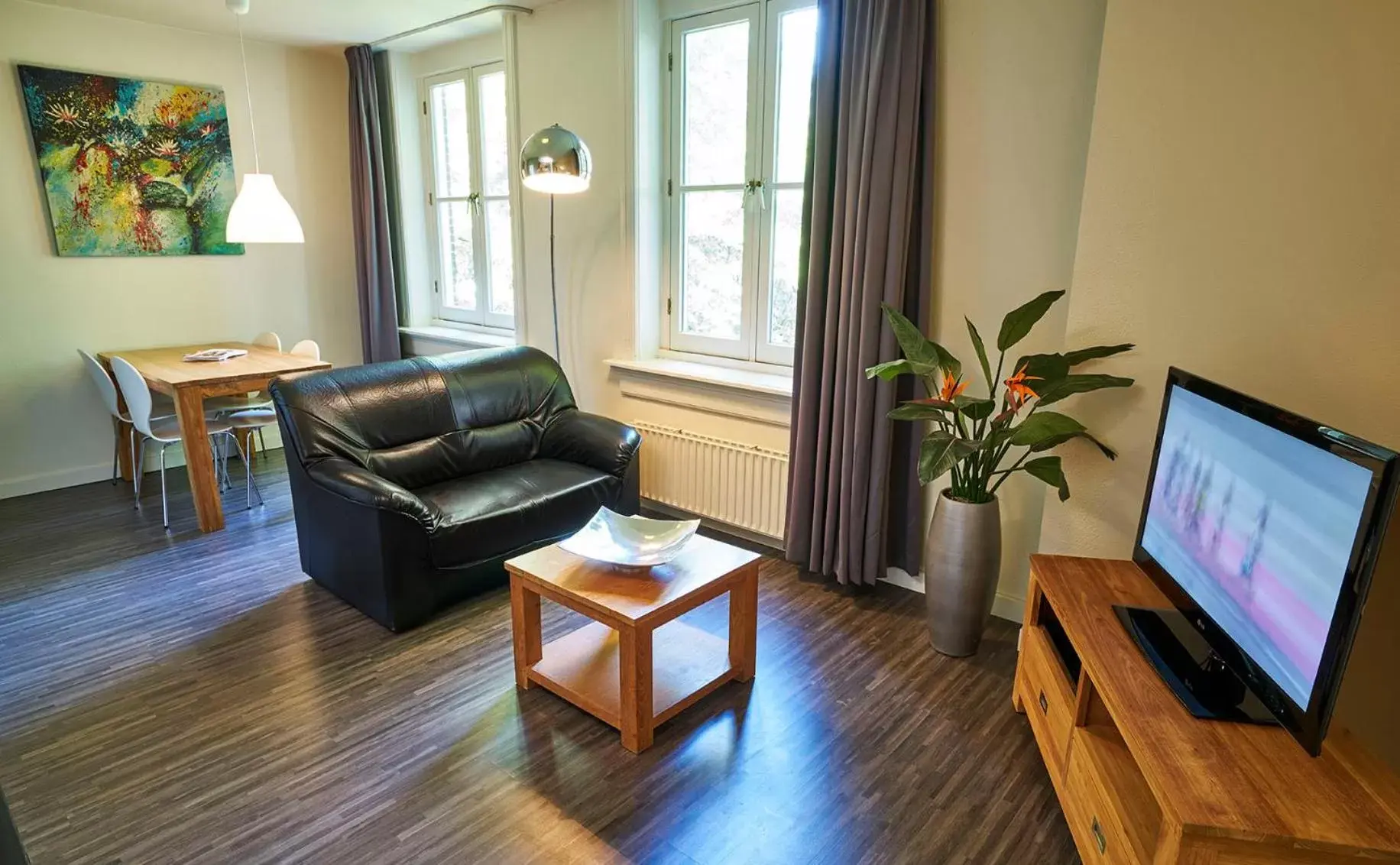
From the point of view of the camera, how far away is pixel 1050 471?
2.31m

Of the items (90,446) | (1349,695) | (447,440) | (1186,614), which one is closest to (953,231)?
(1186,614)

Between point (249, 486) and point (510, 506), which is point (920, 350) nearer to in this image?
point (510, 506)

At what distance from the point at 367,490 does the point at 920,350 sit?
1965 mm

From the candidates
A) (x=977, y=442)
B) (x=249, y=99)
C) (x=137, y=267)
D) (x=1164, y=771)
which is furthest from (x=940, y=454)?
(x=249, y=99)

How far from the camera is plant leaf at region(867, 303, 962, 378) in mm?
2484

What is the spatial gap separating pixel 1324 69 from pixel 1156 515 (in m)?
1.14

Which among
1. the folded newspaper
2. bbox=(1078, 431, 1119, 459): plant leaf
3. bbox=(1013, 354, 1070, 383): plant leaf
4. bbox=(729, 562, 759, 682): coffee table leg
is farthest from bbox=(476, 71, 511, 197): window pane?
bbox=(1078, 431, 1119, 459): plant leaf

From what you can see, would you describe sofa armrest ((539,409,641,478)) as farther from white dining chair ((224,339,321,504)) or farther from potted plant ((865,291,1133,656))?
white dining chair ((224,339,321,504))

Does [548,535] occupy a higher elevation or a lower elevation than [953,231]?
lower

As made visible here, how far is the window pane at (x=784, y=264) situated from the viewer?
339 centimetres

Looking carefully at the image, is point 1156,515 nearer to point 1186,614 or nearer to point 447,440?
point 1186,614

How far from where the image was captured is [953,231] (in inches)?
110

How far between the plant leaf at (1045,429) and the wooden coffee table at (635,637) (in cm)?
89

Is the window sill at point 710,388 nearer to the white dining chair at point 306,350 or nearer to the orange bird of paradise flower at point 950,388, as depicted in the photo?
the orange bird of paradise flower at point 950,388
